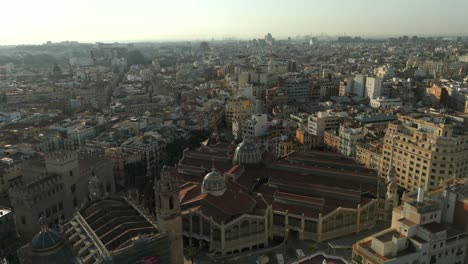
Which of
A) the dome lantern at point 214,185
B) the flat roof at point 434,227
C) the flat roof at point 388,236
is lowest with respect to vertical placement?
the dome lantern at point 214,185

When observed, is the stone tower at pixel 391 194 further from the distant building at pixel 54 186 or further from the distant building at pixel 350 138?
the distant building at pixel 54 186

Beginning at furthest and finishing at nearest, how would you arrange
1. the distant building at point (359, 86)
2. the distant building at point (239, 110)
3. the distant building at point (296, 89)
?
the distant building at point (359, 86) < the distant building at point (296, 89) < the distant building at point (239, 110)

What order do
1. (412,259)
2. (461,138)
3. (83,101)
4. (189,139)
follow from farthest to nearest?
(83,101), (189,139), (461,138), (412,259)

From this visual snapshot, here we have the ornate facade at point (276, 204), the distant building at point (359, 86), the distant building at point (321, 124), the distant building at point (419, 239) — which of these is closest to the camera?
the distant building at point (419, 239)

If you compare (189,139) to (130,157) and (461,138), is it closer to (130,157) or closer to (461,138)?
(130,157)

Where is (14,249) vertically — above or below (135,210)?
below

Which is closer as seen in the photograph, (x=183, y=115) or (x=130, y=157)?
(x=130, y=157)

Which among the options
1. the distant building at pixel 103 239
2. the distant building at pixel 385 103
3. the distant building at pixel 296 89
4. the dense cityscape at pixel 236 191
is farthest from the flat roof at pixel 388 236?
the distant building at pixel 296 89

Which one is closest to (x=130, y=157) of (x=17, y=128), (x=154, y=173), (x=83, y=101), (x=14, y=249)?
(x=154, y=173)

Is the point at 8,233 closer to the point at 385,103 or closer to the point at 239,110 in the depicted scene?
the point at 239,110
